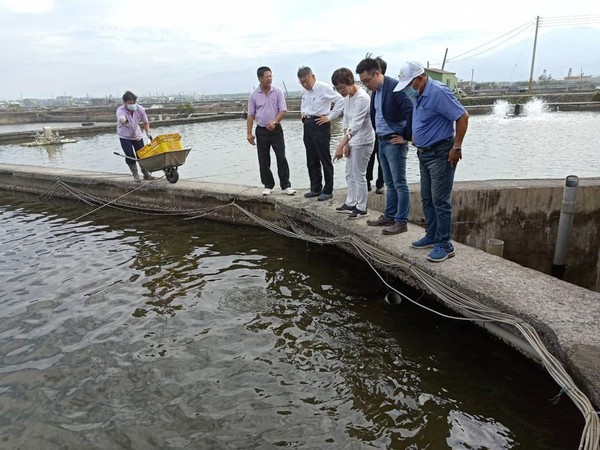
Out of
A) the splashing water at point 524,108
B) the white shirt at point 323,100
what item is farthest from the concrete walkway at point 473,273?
the splashing water at point 524,108

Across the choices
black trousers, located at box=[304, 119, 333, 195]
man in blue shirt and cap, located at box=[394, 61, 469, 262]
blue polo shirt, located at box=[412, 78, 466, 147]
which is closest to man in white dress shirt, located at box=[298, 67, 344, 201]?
black trousers, located at box=[304, 119, 333, 195]

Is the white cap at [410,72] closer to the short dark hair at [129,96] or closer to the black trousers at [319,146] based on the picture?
the black trousers at [319,146]

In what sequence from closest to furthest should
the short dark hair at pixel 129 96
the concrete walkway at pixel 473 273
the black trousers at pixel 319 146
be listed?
the concrete walkway at pixel 473 273
the black trousers at pixel 319 146
the short dark hair at pixel 129 96

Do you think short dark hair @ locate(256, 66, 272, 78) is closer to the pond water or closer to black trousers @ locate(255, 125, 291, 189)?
black trousers @ locate(255, 125, 291, 189)

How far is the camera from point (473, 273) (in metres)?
3.65

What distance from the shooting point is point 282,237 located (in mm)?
6441

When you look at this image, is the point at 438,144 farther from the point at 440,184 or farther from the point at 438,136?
the point at 440,184

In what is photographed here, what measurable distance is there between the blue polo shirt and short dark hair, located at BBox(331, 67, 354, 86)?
1144mm

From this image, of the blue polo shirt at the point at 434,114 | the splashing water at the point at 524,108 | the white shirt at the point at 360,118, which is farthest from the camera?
the splashing water at the point at 524,108

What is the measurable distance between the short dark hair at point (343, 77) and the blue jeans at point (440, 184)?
140 centimetres

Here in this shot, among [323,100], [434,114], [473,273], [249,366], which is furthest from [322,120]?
[249,366]

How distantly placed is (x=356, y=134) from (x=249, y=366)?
299cm

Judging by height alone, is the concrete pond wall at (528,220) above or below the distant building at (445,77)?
below

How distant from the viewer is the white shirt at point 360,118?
4961mm
